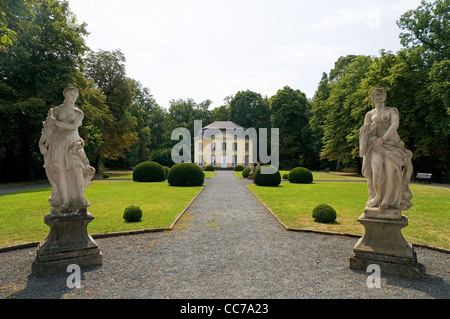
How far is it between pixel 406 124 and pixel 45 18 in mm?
32137

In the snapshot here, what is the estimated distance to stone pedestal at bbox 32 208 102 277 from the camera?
4910 mm

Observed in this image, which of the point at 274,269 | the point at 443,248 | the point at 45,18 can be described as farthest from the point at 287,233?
the point at 45,18

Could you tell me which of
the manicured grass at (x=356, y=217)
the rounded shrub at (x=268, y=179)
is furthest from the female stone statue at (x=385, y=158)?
the rounded shrub at (x=268, y=179)

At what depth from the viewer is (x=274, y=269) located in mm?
5145

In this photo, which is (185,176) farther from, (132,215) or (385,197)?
(385,197)

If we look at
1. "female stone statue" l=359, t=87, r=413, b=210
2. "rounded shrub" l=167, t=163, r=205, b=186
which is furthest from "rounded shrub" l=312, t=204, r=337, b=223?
"rounded shrub" l=167, t=163, r=205, b=186

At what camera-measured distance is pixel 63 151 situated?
16.7 feet

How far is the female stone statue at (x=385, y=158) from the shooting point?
4926 millimetres

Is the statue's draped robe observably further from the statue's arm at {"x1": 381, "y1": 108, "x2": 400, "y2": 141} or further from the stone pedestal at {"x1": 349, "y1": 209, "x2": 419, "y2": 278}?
the stone pedestal at {"x1": 349, "y1": 209, "x2": 419, "y2": 278}

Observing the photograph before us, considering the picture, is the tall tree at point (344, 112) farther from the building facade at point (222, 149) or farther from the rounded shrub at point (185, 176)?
the rounded shrub at point (185, 176)

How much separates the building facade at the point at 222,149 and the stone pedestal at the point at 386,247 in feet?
142

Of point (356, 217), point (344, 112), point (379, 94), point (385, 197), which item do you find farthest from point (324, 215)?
point (344, 112)

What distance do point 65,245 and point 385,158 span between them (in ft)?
20.8
